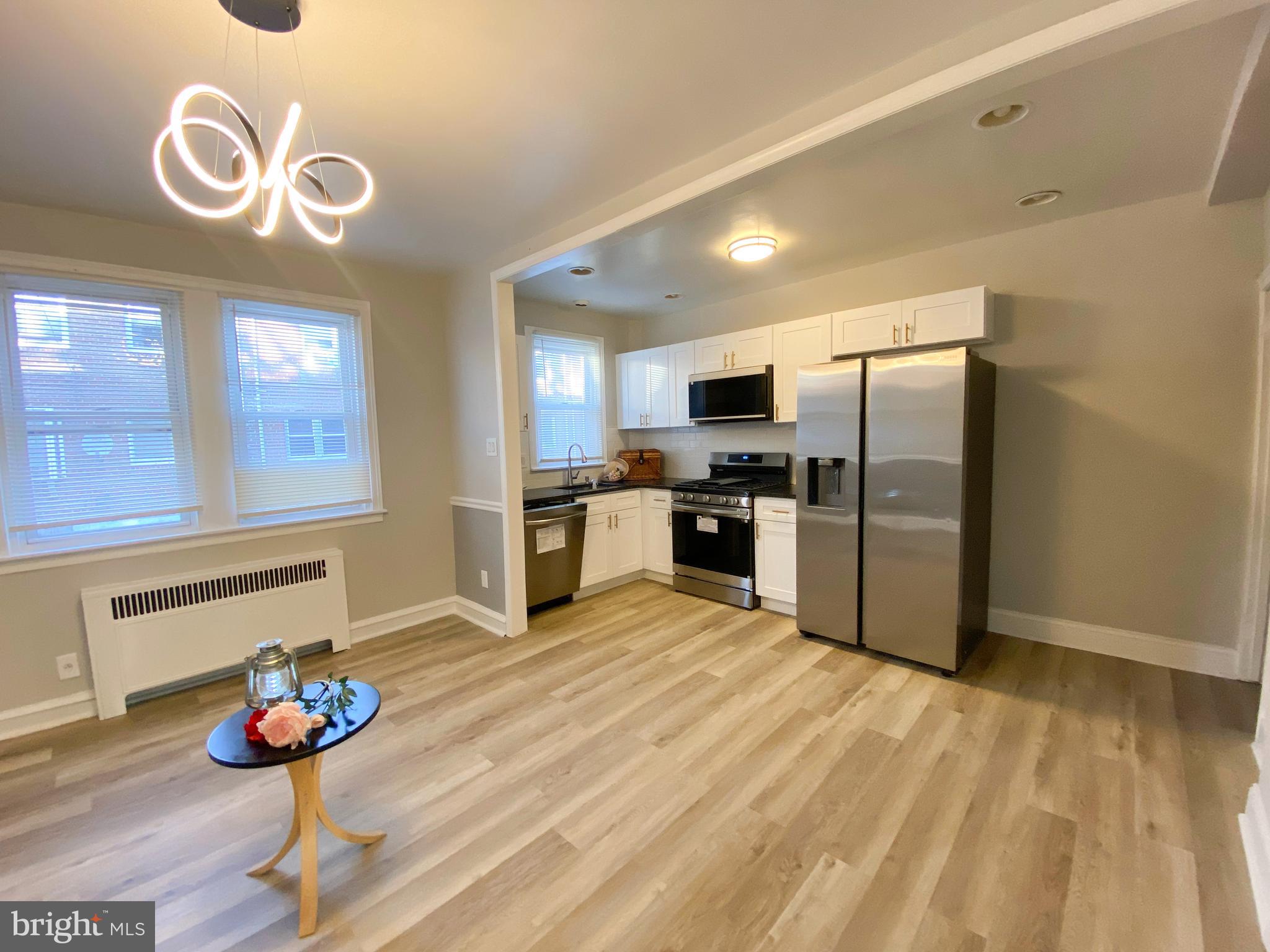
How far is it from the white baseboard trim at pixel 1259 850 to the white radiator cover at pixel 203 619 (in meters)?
4.13

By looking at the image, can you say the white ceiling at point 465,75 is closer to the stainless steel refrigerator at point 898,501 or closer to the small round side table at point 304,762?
the stainless steel refrigerator at point 898,501

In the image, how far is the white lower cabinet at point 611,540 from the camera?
4.16 meters

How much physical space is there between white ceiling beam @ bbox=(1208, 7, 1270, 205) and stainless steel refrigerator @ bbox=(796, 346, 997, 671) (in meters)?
1.13

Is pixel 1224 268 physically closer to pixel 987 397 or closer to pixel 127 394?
pixel 987 397

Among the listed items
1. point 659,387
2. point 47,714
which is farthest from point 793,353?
point 47,714

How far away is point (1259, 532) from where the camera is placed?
2.54 metres

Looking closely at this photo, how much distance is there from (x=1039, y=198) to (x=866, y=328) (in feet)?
3.46

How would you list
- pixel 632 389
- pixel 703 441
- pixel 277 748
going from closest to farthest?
1. pixel 277 748
2. pixel 703 441
3. pixel 632 389

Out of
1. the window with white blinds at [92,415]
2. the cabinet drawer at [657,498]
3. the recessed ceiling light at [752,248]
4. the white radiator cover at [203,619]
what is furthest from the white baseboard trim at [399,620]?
the recessed ceiling light at [752,248]

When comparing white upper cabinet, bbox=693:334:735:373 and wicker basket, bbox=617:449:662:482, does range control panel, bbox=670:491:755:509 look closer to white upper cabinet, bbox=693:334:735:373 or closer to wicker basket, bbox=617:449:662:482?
wicker basket, bbox=617:449:662:482

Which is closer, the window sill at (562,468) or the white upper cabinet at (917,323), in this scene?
the white upper cabinet at (917,323)

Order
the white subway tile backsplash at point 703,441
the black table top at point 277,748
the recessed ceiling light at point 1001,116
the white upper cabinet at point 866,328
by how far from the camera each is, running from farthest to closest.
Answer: the white subway tile backsplash at point 703,441
the white upper cabinet at point 866,328
the recessed ceiling light at point 1001,116
the black table top at point 277,748

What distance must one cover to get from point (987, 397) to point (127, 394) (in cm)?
484

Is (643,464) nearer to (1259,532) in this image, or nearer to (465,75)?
(465,75)
